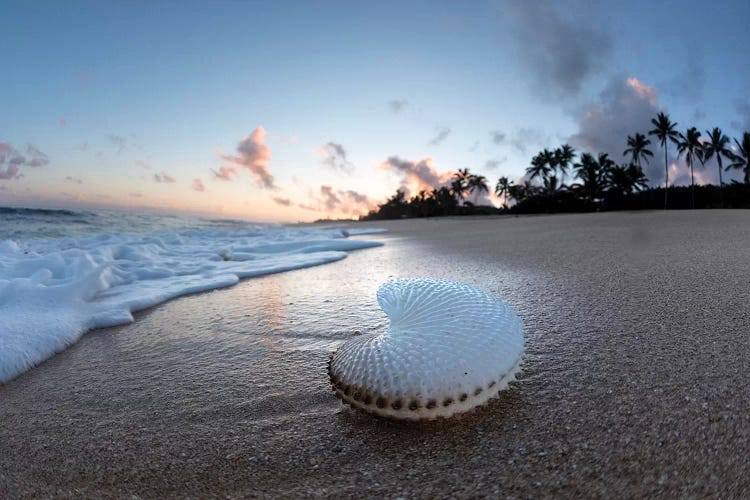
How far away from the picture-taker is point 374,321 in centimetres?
189

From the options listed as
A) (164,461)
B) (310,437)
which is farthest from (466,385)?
(164,461)

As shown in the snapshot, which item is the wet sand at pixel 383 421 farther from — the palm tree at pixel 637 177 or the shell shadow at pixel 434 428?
the palm tree at pixel 637 177

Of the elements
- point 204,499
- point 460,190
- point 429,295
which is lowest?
point 204,499

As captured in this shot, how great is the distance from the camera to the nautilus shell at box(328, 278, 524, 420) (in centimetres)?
94

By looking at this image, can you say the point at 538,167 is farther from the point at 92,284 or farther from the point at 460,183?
the point at 92,284

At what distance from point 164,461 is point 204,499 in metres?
0.21

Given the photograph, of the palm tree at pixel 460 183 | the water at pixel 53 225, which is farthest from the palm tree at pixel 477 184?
the water at pixel 53 225

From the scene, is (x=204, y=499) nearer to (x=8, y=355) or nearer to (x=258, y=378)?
(x=258, y=378)

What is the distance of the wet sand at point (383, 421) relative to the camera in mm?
782

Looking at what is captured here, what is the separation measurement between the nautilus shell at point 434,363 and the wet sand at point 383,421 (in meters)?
0.07

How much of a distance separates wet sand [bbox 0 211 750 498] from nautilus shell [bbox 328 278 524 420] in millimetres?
68

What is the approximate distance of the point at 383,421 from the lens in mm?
990

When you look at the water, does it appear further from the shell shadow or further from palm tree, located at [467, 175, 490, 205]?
palm tree, located at [467, 175, 490, 205]

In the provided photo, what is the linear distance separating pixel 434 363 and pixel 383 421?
202mm
